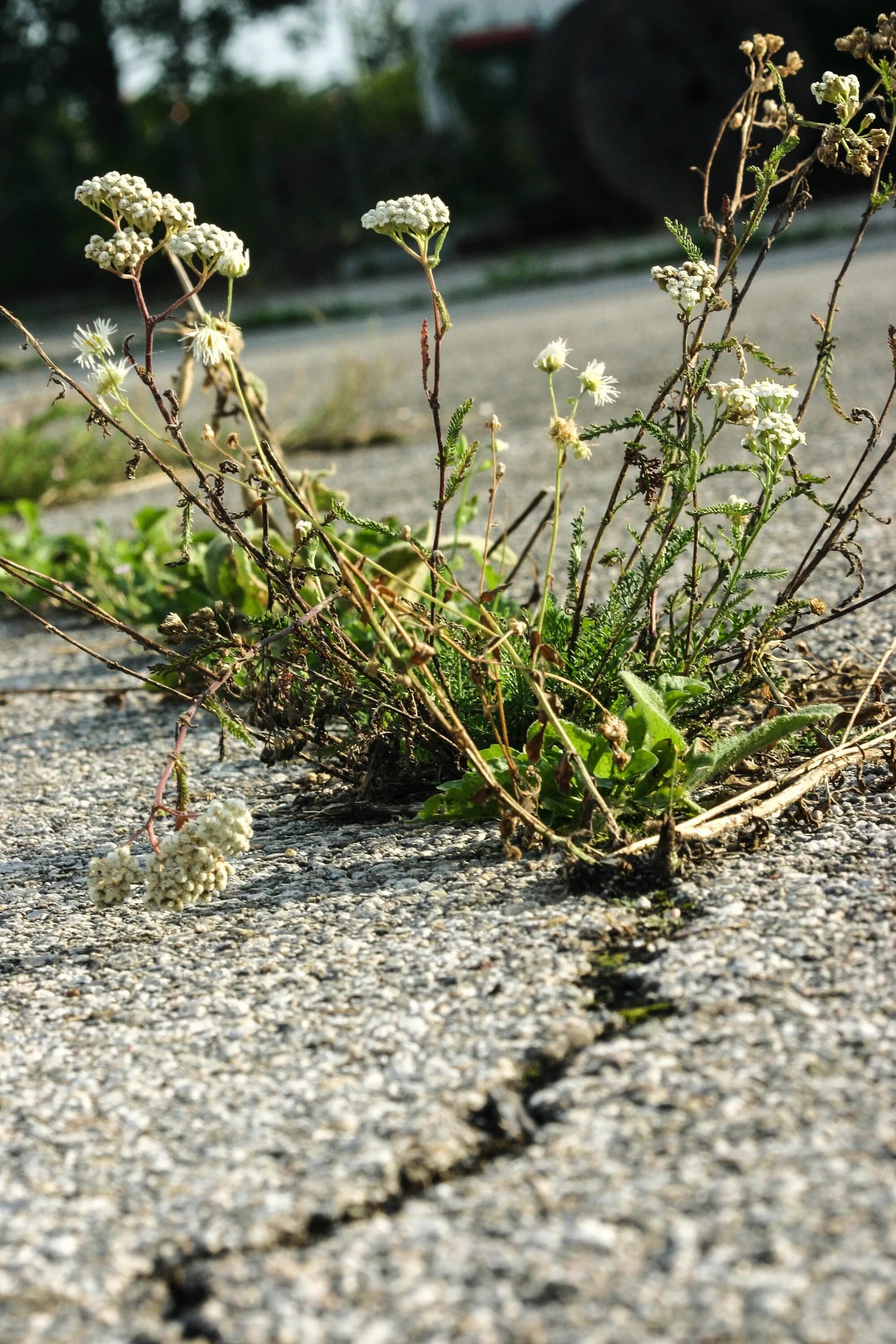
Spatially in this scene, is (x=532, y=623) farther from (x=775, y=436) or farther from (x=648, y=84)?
(x=648, y=84)

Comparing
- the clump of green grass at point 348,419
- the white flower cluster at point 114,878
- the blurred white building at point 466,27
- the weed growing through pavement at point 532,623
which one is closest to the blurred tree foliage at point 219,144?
the blurred white building at point 466,27

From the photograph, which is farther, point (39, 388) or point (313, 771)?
point (39, 388)

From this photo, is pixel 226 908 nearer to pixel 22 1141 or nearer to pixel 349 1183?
pixel 22 1141

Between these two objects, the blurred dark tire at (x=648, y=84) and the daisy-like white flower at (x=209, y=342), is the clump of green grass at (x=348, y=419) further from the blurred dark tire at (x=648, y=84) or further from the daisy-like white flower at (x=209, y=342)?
the blurred dark tire at (x=648, y=84)

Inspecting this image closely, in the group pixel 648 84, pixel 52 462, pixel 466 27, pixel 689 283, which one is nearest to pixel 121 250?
pixel 689 283

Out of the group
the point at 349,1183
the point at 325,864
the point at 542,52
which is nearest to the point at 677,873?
the point at 325,864
